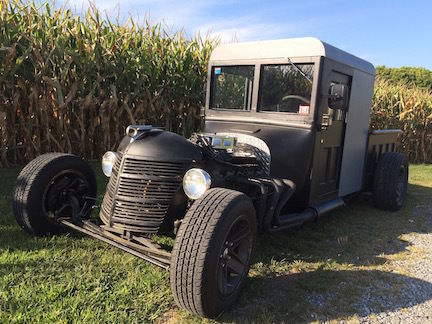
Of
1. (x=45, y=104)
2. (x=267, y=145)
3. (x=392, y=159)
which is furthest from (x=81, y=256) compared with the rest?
(x=392, y=159)

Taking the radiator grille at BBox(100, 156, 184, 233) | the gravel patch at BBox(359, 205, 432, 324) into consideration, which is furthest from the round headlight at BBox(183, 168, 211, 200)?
the gravel patch at BBox(359, 205, 432, 324)

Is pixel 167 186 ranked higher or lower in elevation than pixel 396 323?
higher

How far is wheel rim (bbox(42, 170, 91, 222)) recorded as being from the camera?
3371mm

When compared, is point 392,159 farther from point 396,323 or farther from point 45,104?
point 45,104

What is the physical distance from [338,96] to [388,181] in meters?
2.34

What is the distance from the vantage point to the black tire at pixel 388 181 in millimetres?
5305

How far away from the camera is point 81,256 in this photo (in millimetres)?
3195

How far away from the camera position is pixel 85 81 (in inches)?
242

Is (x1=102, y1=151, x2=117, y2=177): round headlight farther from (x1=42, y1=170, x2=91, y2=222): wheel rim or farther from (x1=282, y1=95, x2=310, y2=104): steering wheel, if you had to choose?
(x1=282, y1=95, x2=310, y2=104): steering wheel

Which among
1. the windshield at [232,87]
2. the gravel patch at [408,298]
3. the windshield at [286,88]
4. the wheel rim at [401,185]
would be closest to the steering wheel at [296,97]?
the windshield at [286,88]

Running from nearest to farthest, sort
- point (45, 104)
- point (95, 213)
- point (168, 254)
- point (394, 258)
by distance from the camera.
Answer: point (168, 254) < point (394, 258) < point (95, 213) < point (45, 104)

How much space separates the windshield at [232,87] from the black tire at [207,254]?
6.28 ft

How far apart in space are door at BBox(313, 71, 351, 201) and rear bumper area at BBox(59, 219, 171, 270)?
2.12 metres

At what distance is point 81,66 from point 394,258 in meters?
5.39
